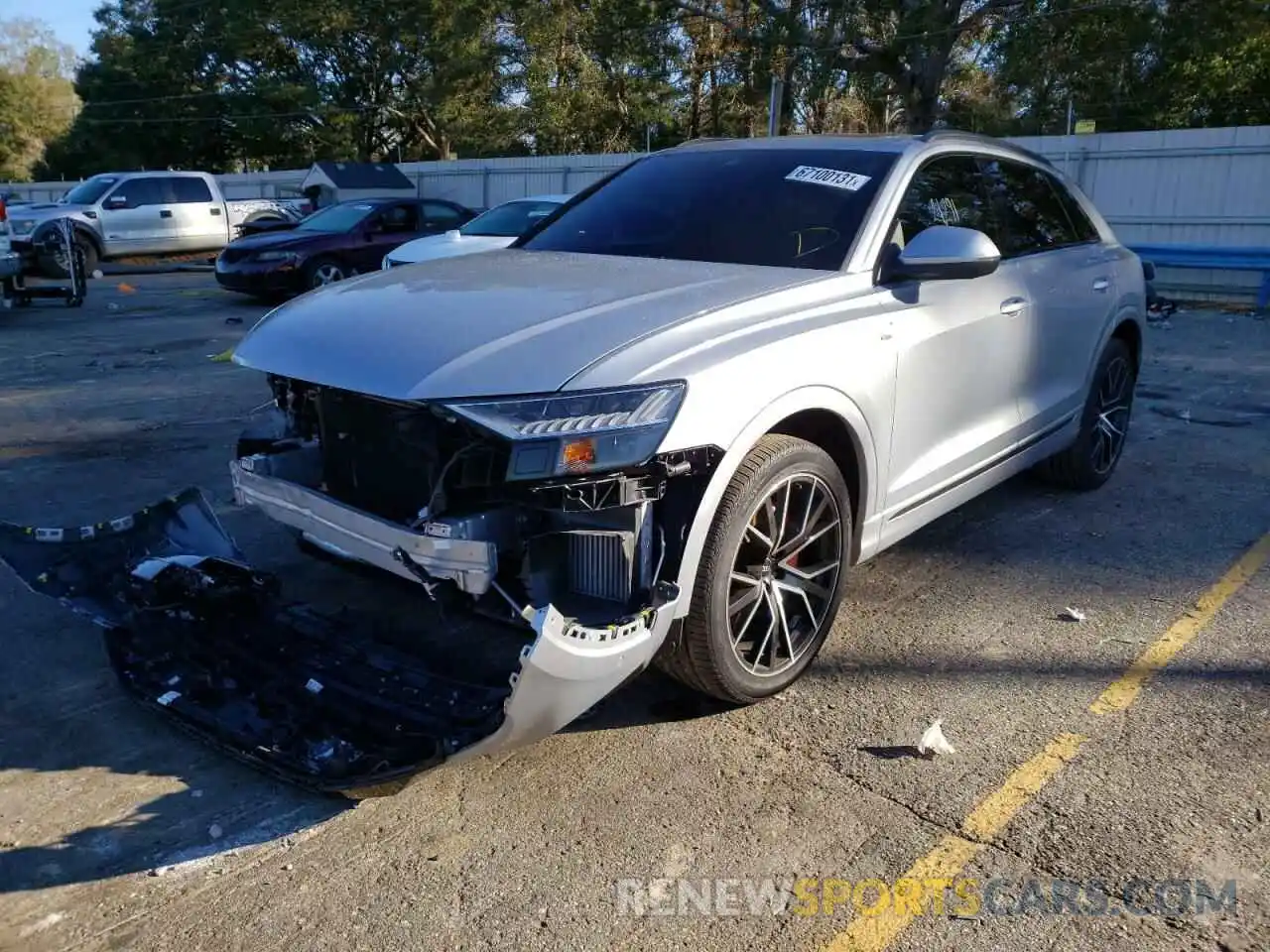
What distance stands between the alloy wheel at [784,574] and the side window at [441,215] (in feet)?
43.2

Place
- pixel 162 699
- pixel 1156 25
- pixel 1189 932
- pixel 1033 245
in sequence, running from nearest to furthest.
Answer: pixel 1189 932
pixel 162 699
pixel 1033 245
pixel 1156 25

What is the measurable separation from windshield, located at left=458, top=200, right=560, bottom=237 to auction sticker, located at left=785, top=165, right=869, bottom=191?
852 centimetres

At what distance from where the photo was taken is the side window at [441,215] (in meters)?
15.9

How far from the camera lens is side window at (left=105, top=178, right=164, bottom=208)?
19.8 m

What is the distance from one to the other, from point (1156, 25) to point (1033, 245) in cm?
2131

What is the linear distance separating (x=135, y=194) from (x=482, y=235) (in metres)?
10.9

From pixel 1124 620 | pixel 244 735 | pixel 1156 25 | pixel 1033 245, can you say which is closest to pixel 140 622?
pixel 244 735

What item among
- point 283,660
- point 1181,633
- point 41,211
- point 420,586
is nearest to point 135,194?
point 41,211

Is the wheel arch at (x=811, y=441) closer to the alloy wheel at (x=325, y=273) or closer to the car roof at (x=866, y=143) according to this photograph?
the car roof at (x=866, y=143)

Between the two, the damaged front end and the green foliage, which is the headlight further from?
the green foliage

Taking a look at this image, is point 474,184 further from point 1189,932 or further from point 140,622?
point 1189,932

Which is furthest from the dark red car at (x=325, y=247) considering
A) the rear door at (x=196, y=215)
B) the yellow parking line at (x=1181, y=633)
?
the yellow parking line at (x=1181, y=633)

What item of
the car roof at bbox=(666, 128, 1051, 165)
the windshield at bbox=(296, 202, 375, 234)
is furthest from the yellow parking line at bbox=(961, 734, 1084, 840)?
the windshield at bbox=(296, 202, 375, 234)

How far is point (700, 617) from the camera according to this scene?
10.3 feet
